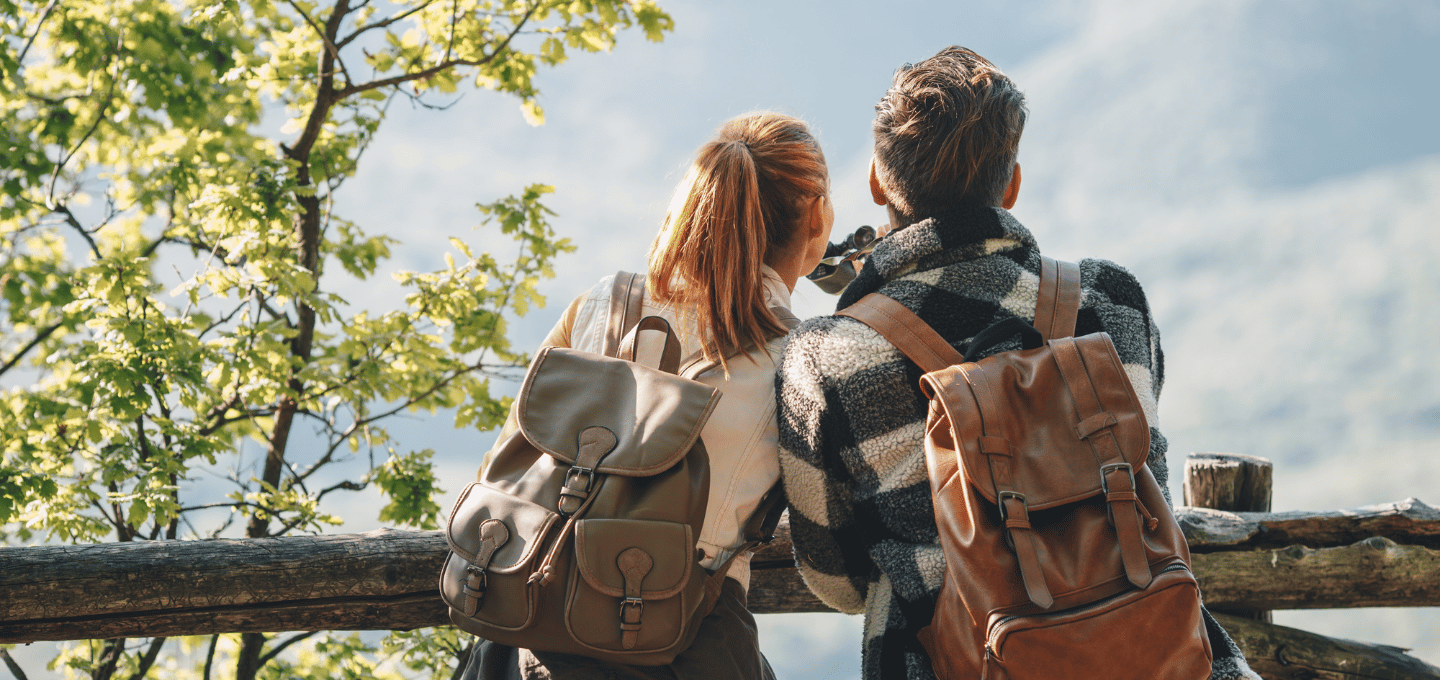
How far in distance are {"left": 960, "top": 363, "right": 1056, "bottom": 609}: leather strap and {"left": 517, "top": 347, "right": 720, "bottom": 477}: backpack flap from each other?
43 centimetres

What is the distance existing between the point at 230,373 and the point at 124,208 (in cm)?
235

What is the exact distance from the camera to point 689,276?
1.65 m

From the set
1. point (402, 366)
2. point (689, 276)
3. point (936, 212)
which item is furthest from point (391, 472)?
point (936, 212)

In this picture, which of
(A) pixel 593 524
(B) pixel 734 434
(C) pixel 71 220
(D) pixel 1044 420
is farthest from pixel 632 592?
(C) pixel 71 220

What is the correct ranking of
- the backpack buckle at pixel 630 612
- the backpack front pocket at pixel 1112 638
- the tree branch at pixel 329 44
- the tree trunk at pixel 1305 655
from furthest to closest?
the tree branch at pixel 329 44
the tree trunk at pixel 1305 655
the backpack buckle at pixel 630 612
the backpack front pocket at pixel 1112 638

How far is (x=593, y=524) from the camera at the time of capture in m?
1.34

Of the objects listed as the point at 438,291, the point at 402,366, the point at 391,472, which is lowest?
the point at 391,472

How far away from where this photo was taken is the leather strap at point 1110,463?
1.17m

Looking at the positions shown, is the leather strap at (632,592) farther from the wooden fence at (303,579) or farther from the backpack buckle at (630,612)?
the wooden fence at (303,579)

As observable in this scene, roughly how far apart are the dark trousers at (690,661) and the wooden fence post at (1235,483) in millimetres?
1748

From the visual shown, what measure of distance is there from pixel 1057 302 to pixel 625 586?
2.71 ft

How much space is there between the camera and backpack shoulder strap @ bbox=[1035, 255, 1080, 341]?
1.41 metres

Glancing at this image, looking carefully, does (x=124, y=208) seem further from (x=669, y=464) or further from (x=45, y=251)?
(x=669, y=464)

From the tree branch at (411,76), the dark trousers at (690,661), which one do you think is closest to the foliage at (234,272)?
the tree branch at (411,76)
